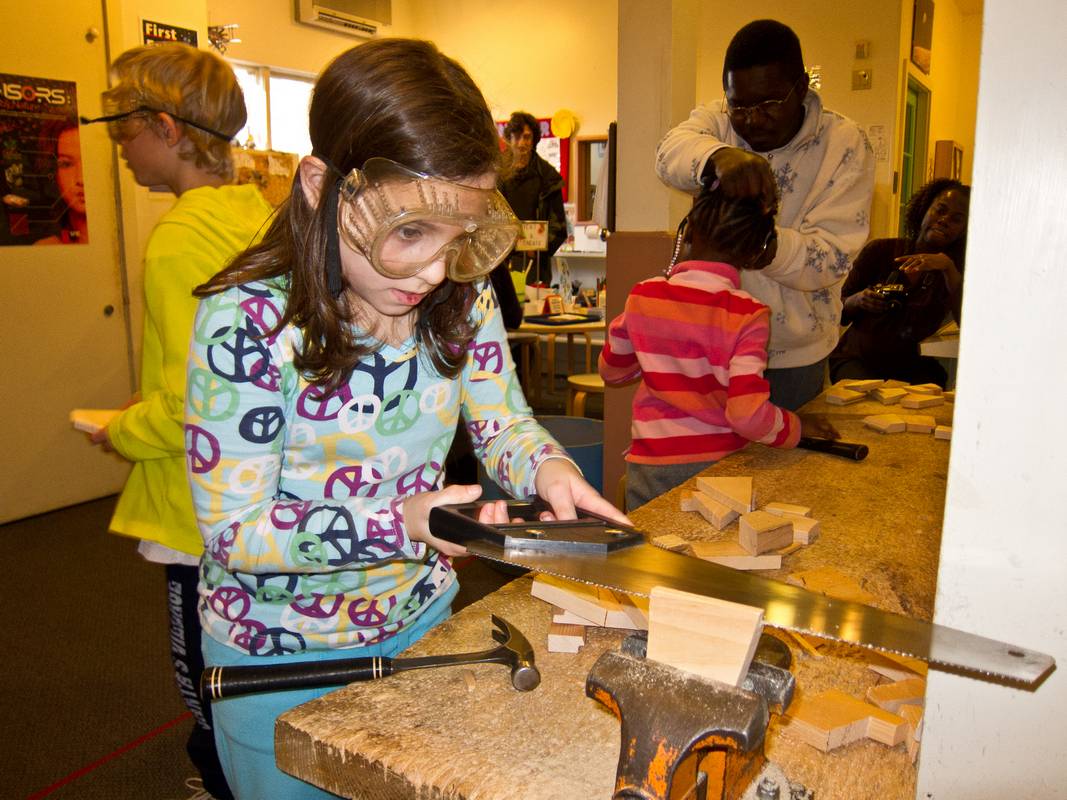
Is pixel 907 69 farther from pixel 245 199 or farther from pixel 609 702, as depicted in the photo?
pixel 609 702

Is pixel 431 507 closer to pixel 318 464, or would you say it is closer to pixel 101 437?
pixel 318 464

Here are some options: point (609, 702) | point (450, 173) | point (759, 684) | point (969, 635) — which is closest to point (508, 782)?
point (609, 702)

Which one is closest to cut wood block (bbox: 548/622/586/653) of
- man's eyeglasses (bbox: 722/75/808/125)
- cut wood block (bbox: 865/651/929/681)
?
cut wood block (bbox: 865/651/929/681)

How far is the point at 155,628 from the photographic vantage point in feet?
12.3

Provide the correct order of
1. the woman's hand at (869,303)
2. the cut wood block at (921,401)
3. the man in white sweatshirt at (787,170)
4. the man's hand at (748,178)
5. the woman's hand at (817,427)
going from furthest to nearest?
1. the woman's hand at (869,303)
2. the cut wood block at (921,401)
3. the woman's hand at (817,427)
4. the man in white sweatshirt at (787,170)
5. the man's hand at (748,178)

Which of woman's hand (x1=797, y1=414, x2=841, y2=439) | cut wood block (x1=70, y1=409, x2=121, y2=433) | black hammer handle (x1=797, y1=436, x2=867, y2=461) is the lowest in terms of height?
black hammer handle (x1=797, y1=436, x2=867, y2=461)

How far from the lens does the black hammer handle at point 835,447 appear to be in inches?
93.0

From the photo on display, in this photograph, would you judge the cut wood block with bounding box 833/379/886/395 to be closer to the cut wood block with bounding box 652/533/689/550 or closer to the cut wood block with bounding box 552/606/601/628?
the cut wood block with bounding box 652/533/689/550

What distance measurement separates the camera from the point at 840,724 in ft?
3.40

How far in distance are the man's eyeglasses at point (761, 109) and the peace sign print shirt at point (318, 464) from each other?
139 cm

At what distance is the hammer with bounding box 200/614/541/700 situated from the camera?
1.05 m

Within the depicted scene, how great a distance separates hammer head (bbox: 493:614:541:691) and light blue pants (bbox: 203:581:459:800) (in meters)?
0.27

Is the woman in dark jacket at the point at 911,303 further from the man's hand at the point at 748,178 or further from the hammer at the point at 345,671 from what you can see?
the hammer at the point at 345,671

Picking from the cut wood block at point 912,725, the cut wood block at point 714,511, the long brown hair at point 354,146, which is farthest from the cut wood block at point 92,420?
the cut wood block at point 912,725
